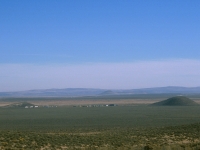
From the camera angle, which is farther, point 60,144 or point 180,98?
point 180,98

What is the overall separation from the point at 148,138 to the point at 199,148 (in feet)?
42.2

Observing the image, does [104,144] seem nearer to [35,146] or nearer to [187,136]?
[35,146]

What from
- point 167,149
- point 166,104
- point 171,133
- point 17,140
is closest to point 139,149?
point 167,149

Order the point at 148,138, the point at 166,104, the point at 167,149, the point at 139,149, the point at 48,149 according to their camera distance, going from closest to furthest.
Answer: the point at 167,149 < the point at 139,149 < the point at 48,149 < the point at 148,138 < the point at 166,104

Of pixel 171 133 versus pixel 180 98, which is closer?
pixel 171 133

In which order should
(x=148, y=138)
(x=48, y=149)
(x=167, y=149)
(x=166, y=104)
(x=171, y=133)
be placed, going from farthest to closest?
(x=166, y=104), (x=171, y=133), (x=148, y=138), (x=48, y=149), (x=167, y=149)

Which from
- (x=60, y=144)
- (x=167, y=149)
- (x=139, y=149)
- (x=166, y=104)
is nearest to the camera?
(x=167, y=149)

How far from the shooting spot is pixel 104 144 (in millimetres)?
30016

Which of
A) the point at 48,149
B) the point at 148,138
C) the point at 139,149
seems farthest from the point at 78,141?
the point at 139,149

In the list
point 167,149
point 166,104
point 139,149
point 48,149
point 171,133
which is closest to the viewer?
point 167,149

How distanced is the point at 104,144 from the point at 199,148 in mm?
10227

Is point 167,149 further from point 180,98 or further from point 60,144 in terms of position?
point 180,98

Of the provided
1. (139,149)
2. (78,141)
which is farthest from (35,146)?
(139,149)

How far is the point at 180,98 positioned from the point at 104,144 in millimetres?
94469
